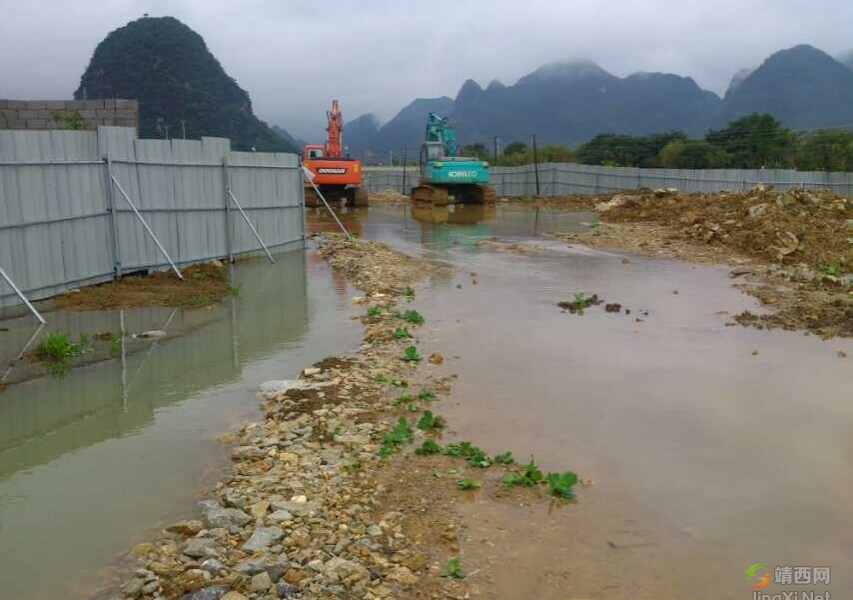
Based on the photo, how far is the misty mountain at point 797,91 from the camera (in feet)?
291

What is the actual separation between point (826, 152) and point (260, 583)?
129 ft

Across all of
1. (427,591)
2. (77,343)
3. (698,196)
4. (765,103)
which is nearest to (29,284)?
(77,343)

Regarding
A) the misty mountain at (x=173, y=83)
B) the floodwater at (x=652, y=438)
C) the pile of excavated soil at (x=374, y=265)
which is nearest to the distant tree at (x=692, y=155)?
the misty mountain at (x=173, y=83)

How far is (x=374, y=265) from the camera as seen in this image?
1477 centimetres

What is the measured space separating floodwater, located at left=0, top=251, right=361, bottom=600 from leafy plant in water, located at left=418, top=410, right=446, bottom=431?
156cm

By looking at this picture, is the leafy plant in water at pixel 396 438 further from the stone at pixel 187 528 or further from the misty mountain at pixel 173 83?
the misty mountain at pixel 173 83

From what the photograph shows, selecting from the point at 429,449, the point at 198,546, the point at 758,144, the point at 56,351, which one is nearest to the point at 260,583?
the point at 198,546

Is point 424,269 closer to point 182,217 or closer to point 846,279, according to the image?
point 182,217

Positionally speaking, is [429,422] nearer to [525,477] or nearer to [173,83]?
[525,477]

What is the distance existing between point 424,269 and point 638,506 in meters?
10.2

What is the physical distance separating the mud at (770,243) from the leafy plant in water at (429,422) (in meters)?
5.56

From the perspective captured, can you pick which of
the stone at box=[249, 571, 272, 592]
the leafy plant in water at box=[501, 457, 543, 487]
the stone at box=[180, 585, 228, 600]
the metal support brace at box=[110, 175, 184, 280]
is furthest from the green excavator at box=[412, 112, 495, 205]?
the stone at box=[180, 585, 228, 600]

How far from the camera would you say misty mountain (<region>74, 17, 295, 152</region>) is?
55688 mm

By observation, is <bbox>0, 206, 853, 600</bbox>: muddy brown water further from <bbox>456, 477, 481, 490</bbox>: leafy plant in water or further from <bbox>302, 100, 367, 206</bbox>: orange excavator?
<bbox>302, 100, 367, 206</bbox>: orange excavator
